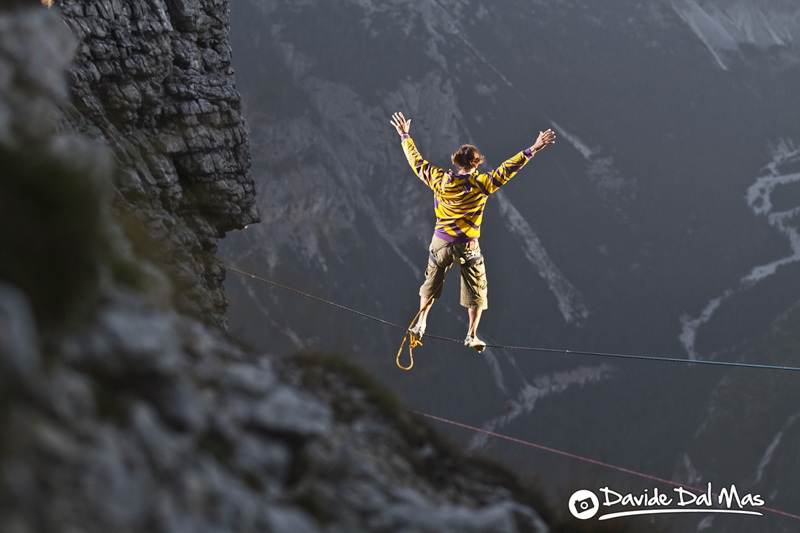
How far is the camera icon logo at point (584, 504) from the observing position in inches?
324

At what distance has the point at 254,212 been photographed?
75.6 ft

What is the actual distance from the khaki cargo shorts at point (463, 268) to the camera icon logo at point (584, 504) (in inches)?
284

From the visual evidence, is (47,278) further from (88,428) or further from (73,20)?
(73,20)

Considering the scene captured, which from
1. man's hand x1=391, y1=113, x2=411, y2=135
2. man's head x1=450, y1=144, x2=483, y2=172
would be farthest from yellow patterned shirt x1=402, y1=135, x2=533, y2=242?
man's head x1=450, y1=144, x2=483, y2=172

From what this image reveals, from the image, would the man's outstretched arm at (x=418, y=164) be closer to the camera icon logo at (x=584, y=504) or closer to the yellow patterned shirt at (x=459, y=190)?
the yellow patterned shirt at (x=459, y=190)

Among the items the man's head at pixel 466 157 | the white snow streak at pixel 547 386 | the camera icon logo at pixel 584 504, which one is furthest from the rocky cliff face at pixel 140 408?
the white snow streak at pixel 547 386

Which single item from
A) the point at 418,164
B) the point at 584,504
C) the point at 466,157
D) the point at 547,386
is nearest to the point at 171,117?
the point at 418,164

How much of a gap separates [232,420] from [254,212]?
1737 centimetres

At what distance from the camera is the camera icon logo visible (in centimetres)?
822

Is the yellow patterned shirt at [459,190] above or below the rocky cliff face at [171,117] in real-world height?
below

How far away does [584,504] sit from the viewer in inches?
344

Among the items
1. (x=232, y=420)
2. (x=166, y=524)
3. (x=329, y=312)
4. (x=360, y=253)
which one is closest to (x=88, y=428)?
(x=166, y=524)

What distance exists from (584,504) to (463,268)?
8105 mm

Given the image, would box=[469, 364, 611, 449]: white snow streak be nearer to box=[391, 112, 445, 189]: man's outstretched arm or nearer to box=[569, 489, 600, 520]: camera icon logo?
box=[391, 112, 445, 189]: man's outstretched arm
